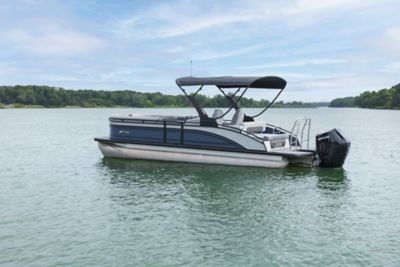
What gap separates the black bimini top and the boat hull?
8.60 ft

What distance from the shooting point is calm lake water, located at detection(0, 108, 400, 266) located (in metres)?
8.11

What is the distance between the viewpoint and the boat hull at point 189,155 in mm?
16938

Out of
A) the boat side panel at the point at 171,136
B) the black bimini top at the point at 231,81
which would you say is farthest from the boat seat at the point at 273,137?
the black bimini top at the point at 231,81

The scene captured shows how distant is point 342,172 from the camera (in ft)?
56.7

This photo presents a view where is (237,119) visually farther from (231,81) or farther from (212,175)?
(212,175)

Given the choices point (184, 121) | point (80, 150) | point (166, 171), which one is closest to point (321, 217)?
point (166, 171)

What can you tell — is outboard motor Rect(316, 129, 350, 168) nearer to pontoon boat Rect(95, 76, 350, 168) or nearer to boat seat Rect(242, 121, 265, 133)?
pontoon boat Rect(95, 76, 350, 168)

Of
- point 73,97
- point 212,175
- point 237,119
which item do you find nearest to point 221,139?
point 237,119

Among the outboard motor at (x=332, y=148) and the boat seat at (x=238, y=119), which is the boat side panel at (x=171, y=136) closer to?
the boat seat at (x=238, y=119)

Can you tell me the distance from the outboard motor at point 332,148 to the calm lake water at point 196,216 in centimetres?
51

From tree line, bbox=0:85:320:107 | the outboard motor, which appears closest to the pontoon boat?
the outboard motor

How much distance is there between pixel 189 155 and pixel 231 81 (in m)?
3.32

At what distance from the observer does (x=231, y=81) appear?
17.5 m

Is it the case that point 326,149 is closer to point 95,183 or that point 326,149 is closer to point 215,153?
point 215,153
